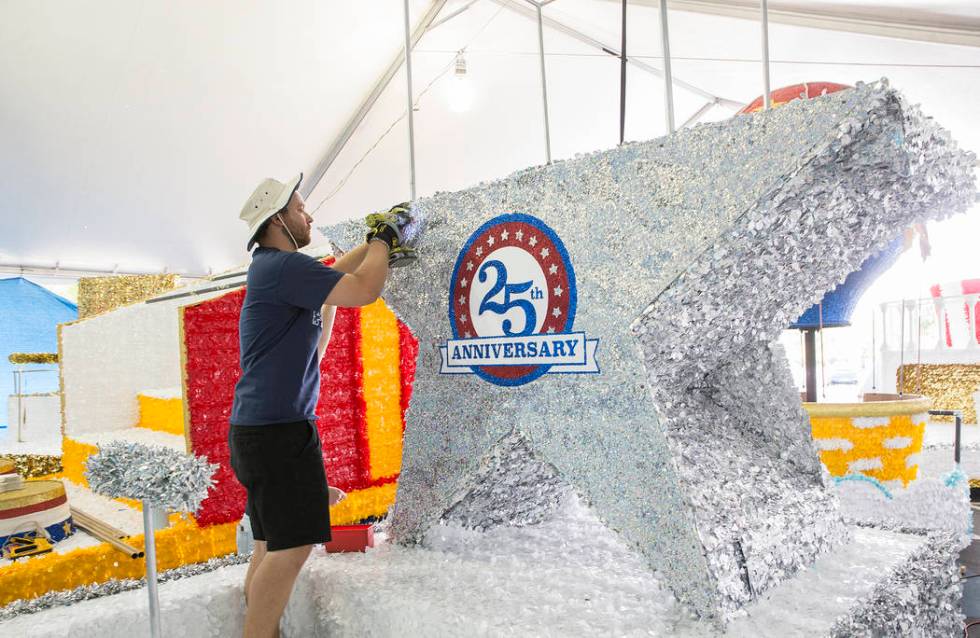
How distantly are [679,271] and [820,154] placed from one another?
282 mm

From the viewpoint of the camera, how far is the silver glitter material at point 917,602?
1.12 meters

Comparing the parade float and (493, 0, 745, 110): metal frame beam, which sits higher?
(493, 0, 745, 110): metal frame beam

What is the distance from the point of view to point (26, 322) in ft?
19.9

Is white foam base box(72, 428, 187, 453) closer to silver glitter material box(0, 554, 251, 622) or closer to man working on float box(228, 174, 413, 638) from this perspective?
silver glitter material box(0, 554, 251, 622)

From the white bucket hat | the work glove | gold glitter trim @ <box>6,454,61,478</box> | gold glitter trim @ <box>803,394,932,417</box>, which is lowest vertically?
gold glitter trim @ <box>6,454,61,478</box>

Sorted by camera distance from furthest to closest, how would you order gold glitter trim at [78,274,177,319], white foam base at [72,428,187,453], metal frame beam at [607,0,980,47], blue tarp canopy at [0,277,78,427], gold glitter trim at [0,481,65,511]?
blue tarp canopy at [0,277,78,427], gold glitter trim at [78,274,177,319], metal frame beam at [607,0,980,47], white foam base at [72,428,187,453], gold glitter trim at [0,481,65,511]

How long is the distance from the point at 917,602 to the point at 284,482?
1232 millimetres

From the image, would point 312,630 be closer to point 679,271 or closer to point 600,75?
point 679,271

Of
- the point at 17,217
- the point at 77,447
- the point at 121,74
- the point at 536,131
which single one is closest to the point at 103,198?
the point at 17,217

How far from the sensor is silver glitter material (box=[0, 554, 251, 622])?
141 centimetres

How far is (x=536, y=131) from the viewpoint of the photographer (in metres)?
5.31

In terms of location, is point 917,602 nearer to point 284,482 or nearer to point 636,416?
point 636,416

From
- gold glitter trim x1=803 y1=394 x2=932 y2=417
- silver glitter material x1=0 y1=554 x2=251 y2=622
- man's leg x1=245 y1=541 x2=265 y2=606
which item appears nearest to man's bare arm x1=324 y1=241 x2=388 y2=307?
man's leg x1=245 y1=541 x2=265 y2=606

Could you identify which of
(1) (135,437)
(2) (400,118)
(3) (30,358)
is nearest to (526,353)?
(1) (135,437)
